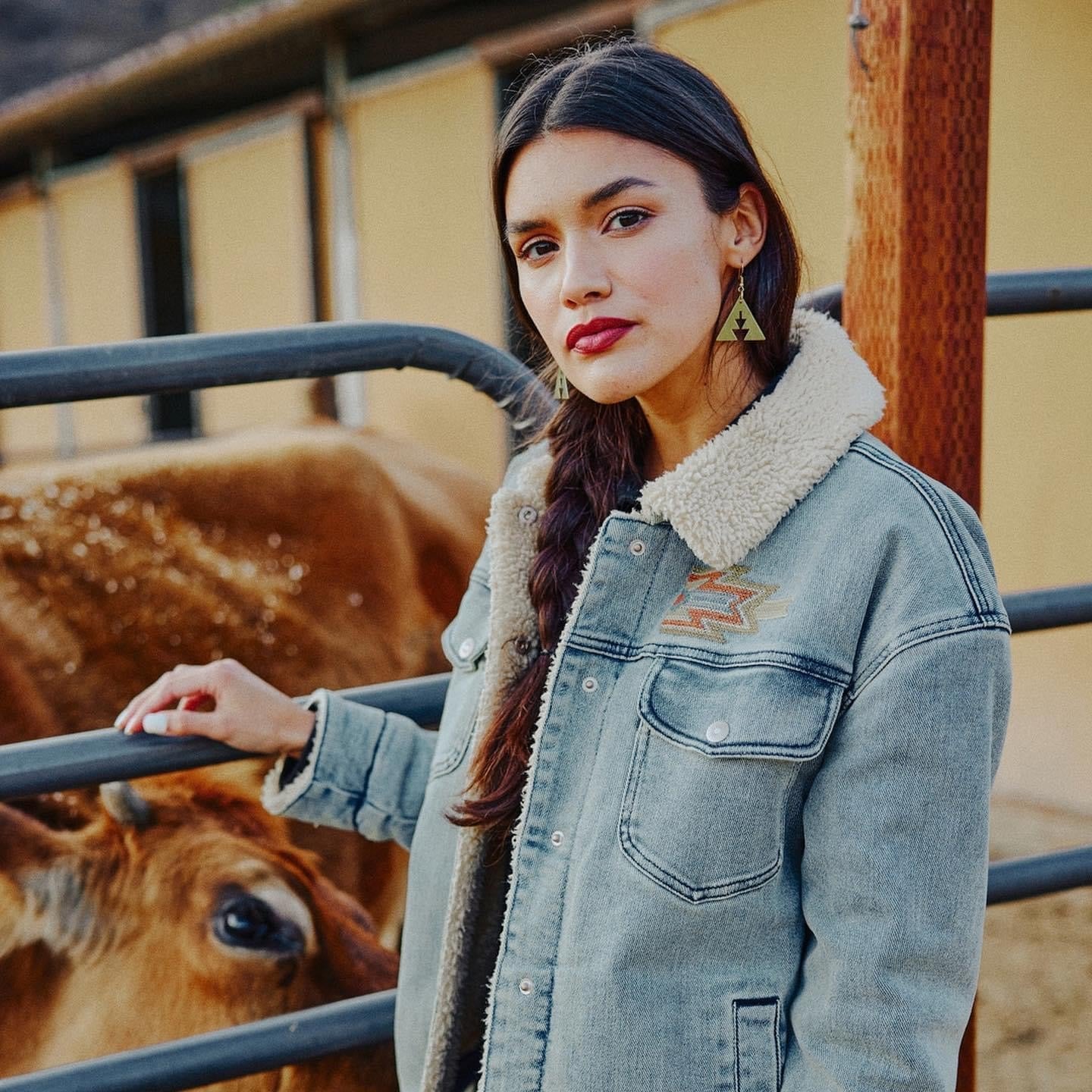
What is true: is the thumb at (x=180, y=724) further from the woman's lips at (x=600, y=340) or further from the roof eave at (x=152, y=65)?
the roof eave at (x=152, y=65)

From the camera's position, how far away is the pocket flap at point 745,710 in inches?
36.9

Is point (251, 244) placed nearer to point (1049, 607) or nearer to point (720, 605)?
point (1049, 607)

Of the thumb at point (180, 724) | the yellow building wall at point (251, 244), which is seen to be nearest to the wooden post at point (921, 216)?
the thumb at point (180, 724)

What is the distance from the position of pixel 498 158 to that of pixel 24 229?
994 centimetres

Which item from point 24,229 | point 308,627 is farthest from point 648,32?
point 24,229

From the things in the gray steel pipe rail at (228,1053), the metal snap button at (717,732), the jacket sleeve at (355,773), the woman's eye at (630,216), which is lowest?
the gray steel pipe rail at (228,1053)

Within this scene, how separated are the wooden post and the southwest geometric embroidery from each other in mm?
451

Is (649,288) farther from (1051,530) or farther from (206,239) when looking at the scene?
(206,239)

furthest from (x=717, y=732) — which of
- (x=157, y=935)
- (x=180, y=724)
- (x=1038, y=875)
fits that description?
(x=157, y=935)

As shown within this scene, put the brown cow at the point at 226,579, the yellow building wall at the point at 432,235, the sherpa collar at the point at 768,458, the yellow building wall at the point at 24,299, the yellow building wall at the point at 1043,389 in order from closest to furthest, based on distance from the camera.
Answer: the sherpa collar at the point at 768,458, the brown cow at the point at 226,579, the yellow building wall at the point at 1043,389, the yellow building wall at the point at 432,235, the yellow building wall at the point at 24,299

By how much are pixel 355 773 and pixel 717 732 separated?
47 cm

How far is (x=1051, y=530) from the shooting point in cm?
396

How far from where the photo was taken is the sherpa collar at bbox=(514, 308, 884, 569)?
101 centimetres

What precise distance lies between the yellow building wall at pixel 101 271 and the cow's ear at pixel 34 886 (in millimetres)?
7262
